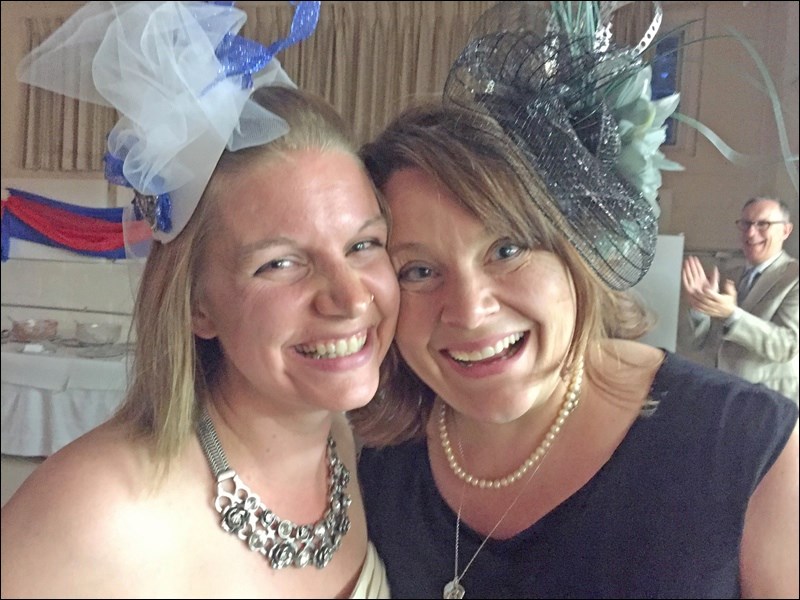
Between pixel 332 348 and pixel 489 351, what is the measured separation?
150mm

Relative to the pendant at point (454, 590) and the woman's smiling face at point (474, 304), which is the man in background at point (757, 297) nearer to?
the woman's smiling face at point (474, 304)

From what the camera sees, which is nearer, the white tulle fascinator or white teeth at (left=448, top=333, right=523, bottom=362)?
the white tulle fascinator

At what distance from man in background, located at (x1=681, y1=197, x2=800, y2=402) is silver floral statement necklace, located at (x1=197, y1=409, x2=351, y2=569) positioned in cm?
43

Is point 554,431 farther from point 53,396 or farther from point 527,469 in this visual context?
point 53,396

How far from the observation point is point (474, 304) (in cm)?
53

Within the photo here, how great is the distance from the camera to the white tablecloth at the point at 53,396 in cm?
54

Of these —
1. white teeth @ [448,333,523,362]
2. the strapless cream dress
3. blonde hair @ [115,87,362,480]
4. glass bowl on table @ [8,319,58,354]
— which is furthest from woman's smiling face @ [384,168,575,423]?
glass bowl on table @ [8,319,58,354]

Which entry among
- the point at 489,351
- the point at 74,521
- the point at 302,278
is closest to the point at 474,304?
the point at 489,351

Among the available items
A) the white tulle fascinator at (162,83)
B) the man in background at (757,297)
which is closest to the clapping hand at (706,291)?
the man in background at (757,297)

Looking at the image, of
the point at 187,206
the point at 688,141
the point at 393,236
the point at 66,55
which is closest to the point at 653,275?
the point at 688,141

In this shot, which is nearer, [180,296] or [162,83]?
[162,83]

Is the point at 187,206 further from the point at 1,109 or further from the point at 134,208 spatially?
the point at 1,109

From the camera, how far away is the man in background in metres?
0.53

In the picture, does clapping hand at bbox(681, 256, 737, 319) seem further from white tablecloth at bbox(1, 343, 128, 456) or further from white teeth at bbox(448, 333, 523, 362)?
white tablecloth at bbox(1, 343, 128, 456)
